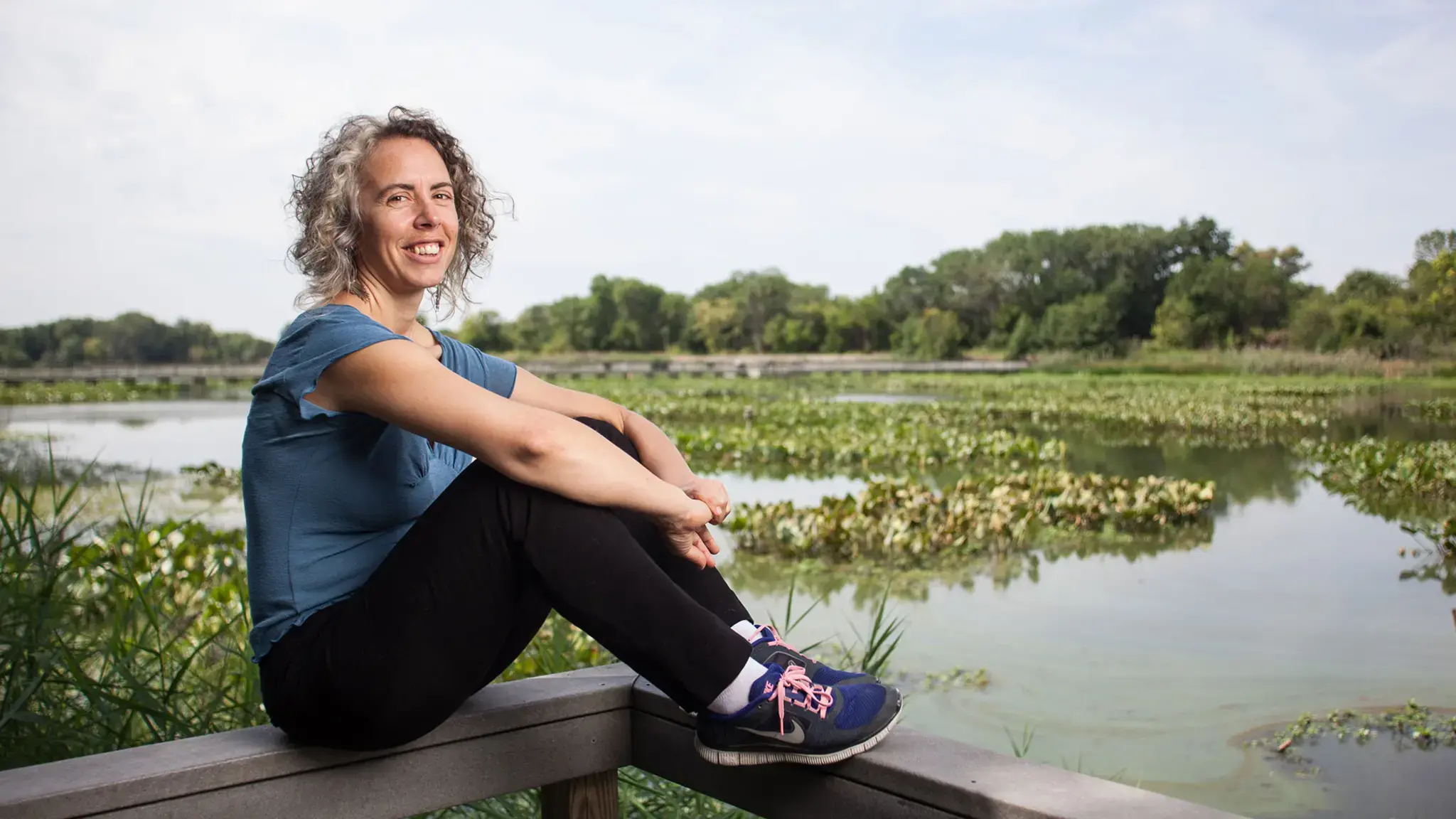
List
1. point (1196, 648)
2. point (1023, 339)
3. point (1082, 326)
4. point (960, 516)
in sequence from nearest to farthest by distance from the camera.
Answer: point (1196, 648)
point (960, 516)
point (1082, 326)
point (1023, 339)

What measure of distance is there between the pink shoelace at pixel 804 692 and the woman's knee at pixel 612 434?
347mm

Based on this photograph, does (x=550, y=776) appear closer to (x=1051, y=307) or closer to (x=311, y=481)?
(x=311, y=481)

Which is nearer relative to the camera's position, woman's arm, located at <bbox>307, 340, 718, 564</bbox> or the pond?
woman's arm, located at <bbox>307, 340, 718, 564</bbox>

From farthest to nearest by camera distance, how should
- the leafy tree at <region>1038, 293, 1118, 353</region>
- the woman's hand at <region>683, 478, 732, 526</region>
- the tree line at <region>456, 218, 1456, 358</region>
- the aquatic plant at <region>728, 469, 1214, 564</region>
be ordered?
1. the leafy tree at <region>1038, 293, 1118, 353</region>
2. the tree line at <region>456, 218, 1456, 358</region>
3. the aquatic plant at <region>728, 469, 1214, 564</region>
4. the woman's hand at <region>683, 478, 732, 526</region>

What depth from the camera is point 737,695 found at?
1028mm

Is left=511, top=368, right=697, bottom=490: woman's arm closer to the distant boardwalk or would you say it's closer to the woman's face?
the woman's face

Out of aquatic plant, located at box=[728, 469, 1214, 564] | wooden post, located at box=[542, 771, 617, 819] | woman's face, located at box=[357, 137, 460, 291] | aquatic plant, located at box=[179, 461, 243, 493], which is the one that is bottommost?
aquatic plant, located at box=[179, 461, 243, 493]

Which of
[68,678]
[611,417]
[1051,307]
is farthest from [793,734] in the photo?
[1051,307]

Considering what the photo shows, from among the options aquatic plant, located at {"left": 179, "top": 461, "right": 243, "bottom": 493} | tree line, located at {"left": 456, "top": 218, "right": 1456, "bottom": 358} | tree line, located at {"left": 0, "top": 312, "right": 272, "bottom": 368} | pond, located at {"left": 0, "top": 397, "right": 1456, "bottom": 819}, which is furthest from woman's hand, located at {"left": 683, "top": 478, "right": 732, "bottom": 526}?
tree line, located at {"left": 0, "top": 312, "right": 272, "bottom": 368}

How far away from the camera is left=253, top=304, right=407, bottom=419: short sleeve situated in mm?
1014

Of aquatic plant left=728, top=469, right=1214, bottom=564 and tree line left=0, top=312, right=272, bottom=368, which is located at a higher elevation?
tree line left=0, top=312, right=272, bottom=368

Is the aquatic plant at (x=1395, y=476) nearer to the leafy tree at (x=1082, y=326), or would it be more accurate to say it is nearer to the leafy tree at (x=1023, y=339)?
the leafy tree at (x=1082, y=326)

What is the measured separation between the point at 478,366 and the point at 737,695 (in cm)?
53

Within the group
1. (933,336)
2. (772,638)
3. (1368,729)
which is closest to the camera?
(772,638)
